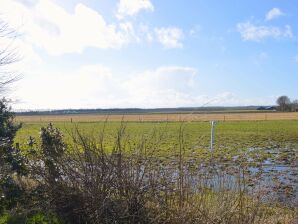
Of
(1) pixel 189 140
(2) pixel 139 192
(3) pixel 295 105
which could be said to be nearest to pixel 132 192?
(2) pixel 139 192

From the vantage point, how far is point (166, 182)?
6.07 meters

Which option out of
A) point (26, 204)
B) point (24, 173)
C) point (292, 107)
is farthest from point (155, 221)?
point (292, 107)

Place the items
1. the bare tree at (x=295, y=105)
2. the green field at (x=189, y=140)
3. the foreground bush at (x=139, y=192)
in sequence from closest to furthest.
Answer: the foreground bush at (x=139, y=192) → the green field at (x=189, y=140) → the bare tree at (x=295, y=105)

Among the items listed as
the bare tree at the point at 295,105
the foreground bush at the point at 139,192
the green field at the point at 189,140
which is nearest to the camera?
the foreground bush at the point at 139,192

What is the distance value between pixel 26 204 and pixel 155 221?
115 inches

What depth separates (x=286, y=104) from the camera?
11412 cm

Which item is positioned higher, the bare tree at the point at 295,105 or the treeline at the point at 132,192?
the bare tree at the point at 295,105

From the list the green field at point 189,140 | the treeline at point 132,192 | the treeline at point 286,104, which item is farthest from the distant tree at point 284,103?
the treeline at point 132,192

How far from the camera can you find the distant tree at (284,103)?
113312mm

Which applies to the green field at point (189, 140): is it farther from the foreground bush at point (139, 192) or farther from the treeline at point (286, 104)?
the treeline at point (286, 104)

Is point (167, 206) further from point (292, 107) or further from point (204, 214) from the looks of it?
point (292, 107)

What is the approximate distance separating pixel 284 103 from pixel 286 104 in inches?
26.6

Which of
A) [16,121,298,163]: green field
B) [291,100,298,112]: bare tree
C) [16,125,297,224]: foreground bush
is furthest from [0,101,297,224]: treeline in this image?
[291,100,298,112]: bare tree

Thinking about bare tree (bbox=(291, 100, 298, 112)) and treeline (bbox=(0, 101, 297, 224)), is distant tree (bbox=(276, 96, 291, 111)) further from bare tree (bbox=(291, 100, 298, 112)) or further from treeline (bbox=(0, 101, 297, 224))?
treeline (bbox=(0, 101, 297, 224))
